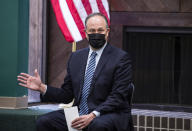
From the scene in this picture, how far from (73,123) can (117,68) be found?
0.63 meters

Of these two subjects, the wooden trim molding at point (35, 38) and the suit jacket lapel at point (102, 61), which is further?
the wooden trim molding at point (35, 38)

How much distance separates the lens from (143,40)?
628 centimetres

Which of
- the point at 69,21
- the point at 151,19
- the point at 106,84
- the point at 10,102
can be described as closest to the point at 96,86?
the point at 106,84

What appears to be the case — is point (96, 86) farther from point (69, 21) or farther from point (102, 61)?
point (69, 21)

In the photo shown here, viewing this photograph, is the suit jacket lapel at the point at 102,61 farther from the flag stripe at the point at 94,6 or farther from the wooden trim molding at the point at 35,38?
the wooden trim molding at the point at 35,38

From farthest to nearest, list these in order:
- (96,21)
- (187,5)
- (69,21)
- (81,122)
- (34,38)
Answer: (187,5) < (34,38) < (69,21) < (96,21) < (81,122)

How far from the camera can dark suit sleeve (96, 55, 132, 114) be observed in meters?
3.08

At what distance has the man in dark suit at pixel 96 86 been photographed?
3.08 m

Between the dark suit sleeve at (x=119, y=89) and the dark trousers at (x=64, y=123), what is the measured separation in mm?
76

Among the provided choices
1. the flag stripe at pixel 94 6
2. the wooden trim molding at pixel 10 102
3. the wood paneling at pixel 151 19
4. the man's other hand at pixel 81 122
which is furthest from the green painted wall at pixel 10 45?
the wood paneling at pixel 151 19

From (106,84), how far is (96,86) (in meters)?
0.09

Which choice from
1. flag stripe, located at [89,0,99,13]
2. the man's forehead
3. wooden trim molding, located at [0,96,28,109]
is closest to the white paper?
the man's forehead

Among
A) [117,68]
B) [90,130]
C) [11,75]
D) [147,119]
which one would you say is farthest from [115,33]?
[90,130]

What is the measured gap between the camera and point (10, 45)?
454 centimetres
